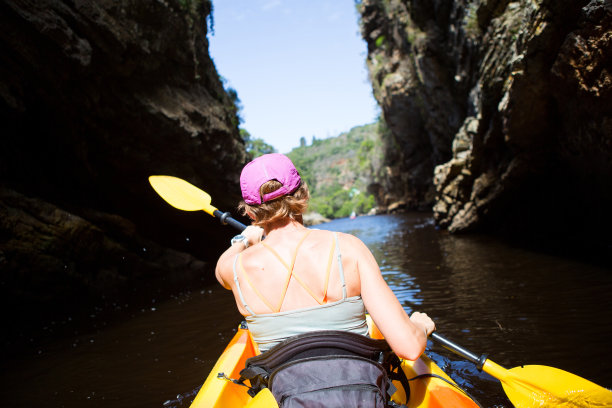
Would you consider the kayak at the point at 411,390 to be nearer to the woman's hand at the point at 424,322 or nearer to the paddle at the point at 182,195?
the woman's hand at the point at 424,322

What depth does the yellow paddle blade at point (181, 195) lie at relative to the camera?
140 inches

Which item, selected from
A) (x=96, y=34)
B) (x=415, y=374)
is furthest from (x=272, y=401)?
(x=96, y=34)

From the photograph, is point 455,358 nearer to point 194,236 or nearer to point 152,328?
point 152,328

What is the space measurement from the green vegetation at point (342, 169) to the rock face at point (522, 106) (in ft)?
73.2

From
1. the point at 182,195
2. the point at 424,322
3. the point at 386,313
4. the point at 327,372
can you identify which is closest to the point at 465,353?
the point at 424,322

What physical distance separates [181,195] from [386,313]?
2.95 m

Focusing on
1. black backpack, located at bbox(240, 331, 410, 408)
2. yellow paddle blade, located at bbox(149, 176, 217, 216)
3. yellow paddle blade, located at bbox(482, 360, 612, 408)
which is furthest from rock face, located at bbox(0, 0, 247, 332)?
yellow paddle blade, located at bbox(482, 360, 612, 408)

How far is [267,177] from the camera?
4.70ft

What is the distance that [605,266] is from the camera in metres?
4.97

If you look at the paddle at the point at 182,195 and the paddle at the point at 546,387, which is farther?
the paddle at the point at 182,195

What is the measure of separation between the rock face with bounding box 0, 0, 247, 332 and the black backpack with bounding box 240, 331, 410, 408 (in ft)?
22.0

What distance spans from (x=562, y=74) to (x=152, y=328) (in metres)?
7.02

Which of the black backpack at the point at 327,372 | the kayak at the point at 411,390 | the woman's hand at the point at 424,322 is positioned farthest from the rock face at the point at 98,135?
the woman's hand at the point at 424,322

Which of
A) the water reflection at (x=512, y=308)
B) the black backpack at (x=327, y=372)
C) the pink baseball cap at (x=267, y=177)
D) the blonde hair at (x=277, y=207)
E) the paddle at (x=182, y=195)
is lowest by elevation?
the water reflection at (x=512, y=308)
